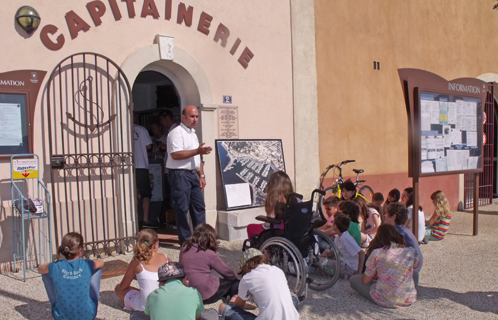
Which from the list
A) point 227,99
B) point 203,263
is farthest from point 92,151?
point 203,263

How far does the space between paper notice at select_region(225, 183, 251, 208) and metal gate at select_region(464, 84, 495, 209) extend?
21.5 ft

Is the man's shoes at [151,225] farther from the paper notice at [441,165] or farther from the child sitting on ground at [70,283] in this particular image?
the paper notice at [441,165]

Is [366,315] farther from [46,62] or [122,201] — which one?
[46,62]

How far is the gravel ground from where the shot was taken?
4.16 meters

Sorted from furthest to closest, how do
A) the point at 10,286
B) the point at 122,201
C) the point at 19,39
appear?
the point at 122,201 → the point at 19,39 → the point at 10,286

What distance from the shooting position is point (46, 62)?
5.58 metres

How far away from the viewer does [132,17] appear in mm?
6238

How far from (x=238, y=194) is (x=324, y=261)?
261 centimetres

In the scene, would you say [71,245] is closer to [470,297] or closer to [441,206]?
[470,297]

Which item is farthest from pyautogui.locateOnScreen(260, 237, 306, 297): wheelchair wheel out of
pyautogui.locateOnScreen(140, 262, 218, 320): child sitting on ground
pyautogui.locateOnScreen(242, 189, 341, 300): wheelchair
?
pyautogui.locateOnScreen(140, 262, 218, 320): child sitting on ground

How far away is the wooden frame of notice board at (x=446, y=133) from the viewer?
660 centimetres

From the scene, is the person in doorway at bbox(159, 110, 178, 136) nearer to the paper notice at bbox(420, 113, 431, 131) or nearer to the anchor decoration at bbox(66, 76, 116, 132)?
the anchor decoration at bbox(66, 76, 116, 132)

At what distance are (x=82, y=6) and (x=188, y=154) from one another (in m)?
2.17

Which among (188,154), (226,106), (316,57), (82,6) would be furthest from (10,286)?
(316,57)
